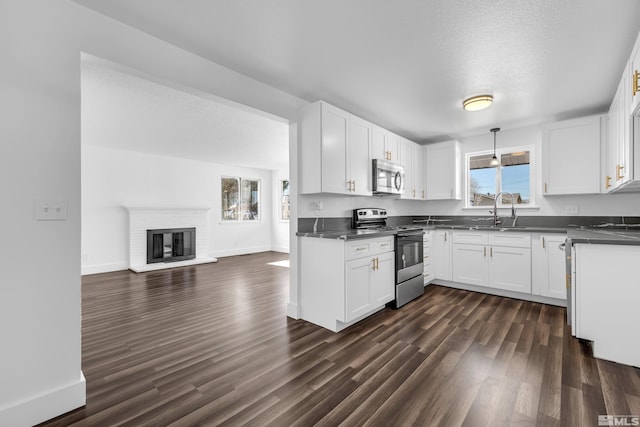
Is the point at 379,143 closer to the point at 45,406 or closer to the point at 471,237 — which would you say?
the point at 471,237

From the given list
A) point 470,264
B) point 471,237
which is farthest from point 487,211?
point 470,264

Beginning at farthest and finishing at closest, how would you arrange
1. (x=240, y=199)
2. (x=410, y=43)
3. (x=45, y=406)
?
(x=240, y=199)
(x=410, y=43)
(x=45, y=406)

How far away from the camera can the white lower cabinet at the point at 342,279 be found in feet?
8.99

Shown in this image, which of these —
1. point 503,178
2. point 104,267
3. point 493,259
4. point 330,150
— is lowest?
point 104,267

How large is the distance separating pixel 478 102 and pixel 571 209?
7.17 feet

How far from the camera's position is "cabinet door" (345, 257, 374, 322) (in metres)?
2.74

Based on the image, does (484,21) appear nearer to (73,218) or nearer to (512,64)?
(512,64)

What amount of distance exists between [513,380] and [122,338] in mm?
3233

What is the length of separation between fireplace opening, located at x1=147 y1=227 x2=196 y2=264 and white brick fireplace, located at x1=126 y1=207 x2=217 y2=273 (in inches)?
3.8

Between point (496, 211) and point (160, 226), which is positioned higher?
point (496, 211)

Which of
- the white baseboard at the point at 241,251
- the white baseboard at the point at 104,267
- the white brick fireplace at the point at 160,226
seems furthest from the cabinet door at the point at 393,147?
→ the white baseboard at the point at 104,267

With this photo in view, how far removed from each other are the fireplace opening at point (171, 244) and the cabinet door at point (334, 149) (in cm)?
486

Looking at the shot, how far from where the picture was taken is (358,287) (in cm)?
286

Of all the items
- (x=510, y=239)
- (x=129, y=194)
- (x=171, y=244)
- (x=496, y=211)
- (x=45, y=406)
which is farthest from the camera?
(x=171, y=244)
